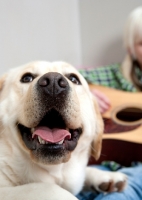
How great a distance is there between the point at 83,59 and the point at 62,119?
1.88 metres

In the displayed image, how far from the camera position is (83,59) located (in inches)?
101

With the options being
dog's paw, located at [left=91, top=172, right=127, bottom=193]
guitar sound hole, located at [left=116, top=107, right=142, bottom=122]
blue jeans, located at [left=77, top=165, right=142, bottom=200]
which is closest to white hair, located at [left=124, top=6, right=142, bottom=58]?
guitar sound hole, located at [left=116, top=107, right=142, bottom=122]

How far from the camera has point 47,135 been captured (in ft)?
2.41

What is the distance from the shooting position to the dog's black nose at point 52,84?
690mm

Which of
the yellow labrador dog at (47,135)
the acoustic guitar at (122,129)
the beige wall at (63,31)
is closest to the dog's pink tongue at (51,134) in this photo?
the yellow labrador dog at (47,135)

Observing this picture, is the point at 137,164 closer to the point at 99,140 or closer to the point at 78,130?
the point at 99,140

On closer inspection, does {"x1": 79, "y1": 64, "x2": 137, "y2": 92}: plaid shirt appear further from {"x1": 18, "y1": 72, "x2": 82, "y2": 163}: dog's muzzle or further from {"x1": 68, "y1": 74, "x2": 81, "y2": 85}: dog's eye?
{"x1": 18, "y1": 72, "x2": 82, "y2": 163}: dog's muzzle

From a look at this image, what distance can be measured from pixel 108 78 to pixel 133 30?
388 mm

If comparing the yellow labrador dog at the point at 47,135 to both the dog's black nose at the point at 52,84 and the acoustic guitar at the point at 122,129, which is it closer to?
the dog's black nose at the point at 52,84

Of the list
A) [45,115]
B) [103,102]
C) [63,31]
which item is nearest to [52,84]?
[45,115]

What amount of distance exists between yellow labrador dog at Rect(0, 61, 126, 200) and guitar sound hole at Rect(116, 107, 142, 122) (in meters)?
0.66

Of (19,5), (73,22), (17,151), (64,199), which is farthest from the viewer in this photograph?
(73,22)

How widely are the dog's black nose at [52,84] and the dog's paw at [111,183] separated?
0.45 m

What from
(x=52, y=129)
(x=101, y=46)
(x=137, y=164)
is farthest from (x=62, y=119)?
(x=101, y=46)
